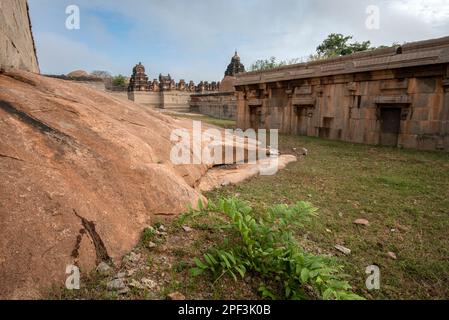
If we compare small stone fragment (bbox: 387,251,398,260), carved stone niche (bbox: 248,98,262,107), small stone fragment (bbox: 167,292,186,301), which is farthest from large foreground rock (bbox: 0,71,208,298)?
carved stone niche (bbox: 248,98,262,107)

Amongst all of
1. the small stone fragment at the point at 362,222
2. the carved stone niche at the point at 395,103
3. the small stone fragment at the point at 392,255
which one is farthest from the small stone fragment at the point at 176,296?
the carved stone niche at the point at 395,103

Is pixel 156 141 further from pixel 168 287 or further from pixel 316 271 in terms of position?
pixel 316 271

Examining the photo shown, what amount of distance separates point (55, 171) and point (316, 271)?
235 cm

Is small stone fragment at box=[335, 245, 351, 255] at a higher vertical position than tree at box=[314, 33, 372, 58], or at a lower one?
lower

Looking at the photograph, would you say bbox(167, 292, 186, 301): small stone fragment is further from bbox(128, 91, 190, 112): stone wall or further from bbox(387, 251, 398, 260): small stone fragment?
bbox(128, 91, 190, 112): stone wall

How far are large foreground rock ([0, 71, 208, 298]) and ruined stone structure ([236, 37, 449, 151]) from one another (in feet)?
26.7

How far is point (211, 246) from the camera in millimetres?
2592

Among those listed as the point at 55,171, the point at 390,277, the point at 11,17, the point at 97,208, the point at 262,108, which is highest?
the point at 11,17

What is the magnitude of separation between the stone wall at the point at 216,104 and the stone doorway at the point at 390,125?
48.1ft

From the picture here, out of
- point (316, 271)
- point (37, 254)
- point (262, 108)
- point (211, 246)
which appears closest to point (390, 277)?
point (316, 271)

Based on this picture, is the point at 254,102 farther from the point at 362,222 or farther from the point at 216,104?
the point at 362,222

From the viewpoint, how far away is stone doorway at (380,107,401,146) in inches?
349

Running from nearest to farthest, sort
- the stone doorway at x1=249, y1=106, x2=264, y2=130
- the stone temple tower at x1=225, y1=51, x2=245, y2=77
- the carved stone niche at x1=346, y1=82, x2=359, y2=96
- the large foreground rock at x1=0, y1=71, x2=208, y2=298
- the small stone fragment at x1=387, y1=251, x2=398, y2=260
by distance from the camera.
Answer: the large foreground rock at x1=0, y1=71, x2=208, y2=298, the small stone fragment at x1=387, y1=251, x2=398, y2=260, the carved stone niche at x1=346, y1=82, x2=359, y2=96, the stone doorway at x1=249, y1=106, x2=264, y2=130, the stone temple tower at x1=225, y1=51, x2=245, y2=77

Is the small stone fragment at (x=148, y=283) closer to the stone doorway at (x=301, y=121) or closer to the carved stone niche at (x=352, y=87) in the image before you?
the carved stone niche at (x=352, y=87)
